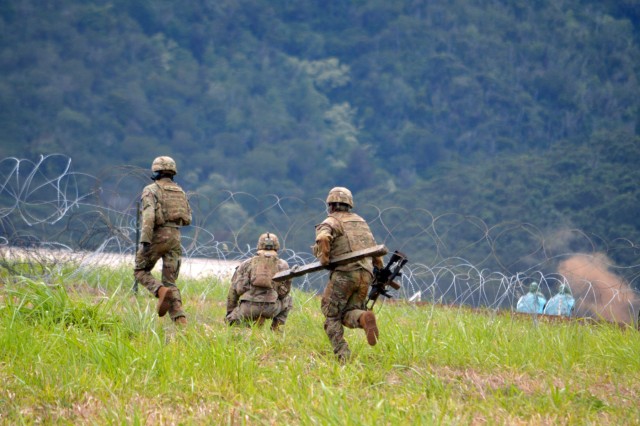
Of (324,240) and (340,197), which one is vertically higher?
Answer: (340,197)

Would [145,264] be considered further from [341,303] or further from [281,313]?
[341,303]

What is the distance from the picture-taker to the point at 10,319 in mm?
7812

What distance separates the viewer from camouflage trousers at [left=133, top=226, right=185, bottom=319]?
901cm

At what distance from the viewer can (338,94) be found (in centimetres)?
4225

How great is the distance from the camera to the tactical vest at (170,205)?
9070mm

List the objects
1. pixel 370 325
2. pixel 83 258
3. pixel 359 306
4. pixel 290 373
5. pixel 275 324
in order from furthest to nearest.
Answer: pixel 83 258
pixel 275 324
pixel 359 306
pixel 370 325
pixel 290 373

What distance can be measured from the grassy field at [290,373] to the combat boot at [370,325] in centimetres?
20

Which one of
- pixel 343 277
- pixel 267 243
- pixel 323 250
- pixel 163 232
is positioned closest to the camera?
pixel 323 250

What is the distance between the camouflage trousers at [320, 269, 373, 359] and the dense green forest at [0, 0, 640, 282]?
27.0 meters

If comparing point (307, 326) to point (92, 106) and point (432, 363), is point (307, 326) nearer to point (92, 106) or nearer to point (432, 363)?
point (432, 363)

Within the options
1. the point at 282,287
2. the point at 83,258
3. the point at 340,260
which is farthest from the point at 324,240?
the point at 83,258

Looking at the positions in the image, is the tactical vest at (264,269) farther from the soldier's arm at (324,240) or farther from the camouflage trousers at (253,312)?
the soldier's arm at (324,240)

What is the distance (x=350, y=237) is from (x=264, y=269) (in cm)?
150

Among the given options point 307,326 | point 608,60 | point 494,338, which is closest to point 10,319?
point 307,326
